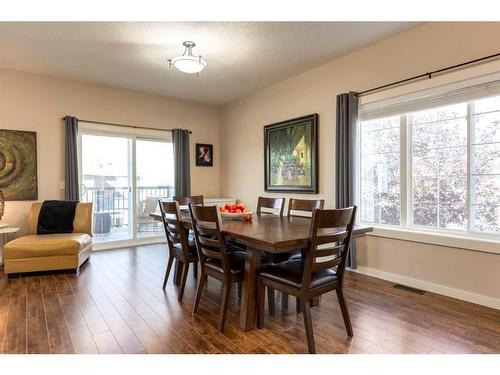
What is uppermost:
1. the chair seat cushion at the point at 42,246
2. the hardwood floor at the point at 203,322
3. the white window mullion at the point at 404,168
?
the white window mullion at the point at 404,168

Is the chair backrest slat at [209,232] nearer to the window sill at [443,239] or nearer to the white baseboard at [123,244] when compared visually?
the window sill at [443,239]

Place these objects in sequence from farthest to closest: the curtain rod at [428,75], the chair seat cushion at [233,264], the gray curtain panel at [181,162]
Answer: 1. the gray curtain panel at [181,162]
2. the curtain rod at [428,75]
3. the chair seat cushion at [233,264]

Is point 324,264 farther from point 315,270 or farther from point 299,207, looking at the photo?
point 299,207

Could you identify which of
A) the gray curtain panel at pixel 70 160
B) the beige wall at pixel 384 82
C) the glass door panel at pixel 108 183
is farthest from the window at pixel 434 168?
the gray curtain panel at pixel 70 160

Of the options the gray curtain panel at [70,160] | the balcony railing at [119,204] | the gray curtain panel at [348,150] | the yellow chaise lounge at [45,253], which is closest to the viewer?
the yellow chaise lounge at [45,253]

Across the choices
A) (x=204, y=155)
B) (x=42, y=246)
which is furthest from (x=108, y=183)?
(x=204, y=155)

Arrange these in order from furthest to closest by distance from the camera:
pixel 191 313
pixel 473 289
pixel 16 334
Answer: pixel 473 289
pixel 191 313
pixel 16 334

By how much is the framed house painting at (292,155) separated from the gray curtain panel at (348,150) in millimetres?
492

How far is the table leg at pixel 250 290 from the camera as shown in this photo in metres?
2.12

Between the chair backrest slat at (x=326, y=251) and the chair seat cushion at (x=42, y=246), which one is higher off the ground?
the chair backrest slat at (x=326, y=251)
